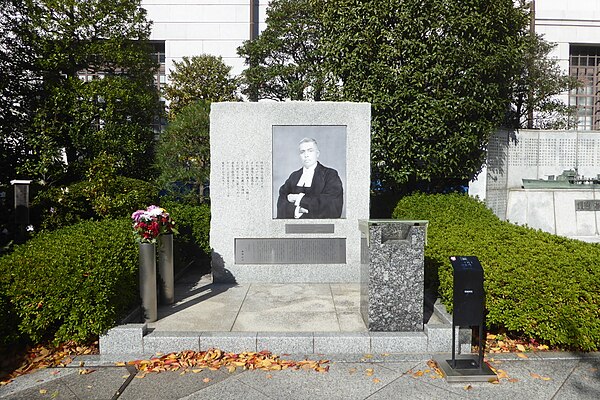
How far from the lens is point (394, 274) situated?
15.4ft

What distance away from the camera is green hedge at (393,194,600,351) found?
14.7 ft

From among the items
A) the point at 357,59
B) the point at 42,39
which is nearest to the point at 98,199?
the point at 42,39

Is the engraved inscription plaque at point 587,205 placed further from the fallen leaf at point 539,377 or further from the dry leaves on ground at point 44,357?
the dry leaves on ground at point 44,357

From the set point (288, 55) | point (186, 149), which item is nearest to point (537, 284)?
point (186, 149)

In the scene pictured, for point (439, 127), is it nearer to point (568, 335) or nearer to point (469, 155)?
point (469, 155)

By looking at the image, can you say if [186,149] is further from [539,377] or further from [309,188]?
[539,377]

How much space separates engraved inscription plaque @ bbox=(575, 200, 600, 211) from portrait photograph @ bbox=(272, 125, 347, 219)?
7.40 m

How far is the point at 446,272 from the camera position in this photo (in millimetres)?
5238

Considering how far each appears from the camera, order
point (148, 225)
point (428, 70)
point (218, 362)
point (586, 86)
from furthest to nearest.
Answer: point (586, 86)
point (428, 70)
point (148, 225)
point (218, 362)

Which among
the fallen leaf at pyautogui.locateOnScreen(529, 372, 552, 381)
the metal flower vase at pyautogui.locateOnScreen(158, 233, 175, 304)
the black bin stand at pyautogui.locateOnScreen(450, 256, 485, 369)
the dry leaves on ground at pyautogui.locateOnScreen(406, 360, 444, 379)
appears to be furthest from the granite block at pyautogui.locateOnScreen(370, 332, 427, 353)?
the metal flower vase at pyautogui.locateOnScreen(158, 233, 175, 304)

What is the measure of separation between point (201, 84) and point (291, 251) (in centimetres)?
977

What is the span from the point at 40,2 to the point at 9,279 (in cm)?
1008

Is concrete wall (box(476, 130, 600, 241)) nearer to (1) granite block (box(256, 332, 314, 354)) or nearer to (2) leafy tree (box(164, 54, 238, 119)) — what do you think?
(1) granite block (box(256, 332, 314, 354))

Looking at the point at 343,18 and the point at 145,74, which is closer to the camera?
the point at 343,18
